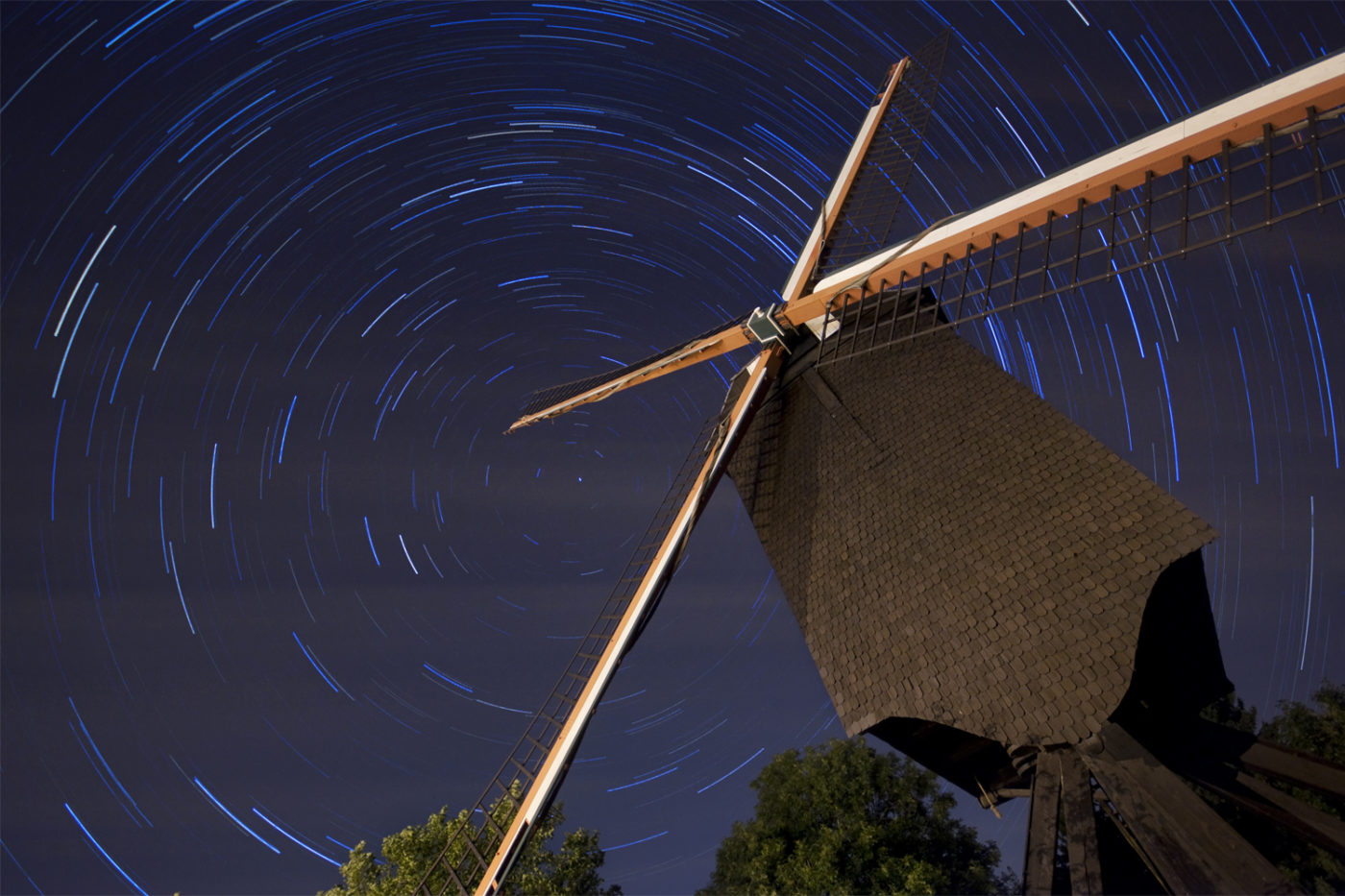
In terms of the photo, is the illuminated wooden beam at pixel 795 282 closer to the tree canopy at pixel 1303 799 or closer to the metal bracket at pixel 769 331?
the metal bracket at pixel 769 331

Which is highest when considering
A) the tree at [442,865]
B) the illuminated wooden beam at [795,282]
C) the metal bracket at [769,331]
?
the illuminated wooden beam at [795,282]

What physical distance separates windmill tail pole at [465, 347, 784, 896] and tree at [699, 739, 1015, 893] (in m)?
7.22

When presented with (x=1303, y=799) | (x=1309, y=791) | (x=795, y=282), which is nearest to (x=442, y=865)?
(x=795, y=282)

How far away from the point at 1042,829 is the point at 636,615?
6755 millimetres

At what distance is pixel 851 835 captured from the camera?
17.1 m

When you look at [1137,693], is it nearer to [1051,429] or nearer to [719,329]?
[1051,429]

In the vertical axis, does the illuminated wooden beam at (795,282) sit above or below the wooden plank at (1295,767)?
above

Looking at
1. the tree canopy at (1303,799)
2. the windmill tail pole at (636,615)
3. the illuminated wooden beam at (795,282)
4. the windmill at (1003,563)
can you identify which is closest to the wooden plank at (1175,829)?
the windmill at (1003,563)

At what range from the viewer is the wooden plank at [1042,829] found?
894 centimetres

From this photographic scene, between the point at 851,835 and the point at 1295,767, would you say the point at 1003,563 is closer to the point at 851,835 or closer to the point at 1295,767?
the point at 1295,767

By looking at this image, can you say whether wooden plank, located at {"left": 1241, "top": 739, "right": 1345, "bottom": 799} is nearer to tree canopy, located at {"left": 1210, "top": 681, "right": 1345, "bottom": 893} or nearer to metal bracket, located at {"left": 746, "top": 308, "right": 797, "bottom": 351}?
tree canopy, located at {"left": 1210, "top": 681, "right": 1345, "bottom": 893}

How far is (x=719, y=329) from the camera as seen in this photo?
17609 mm

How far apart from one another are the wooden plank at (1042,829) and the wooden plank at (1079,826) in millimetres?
116

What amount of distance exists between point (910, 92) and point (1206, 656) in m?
14.9
